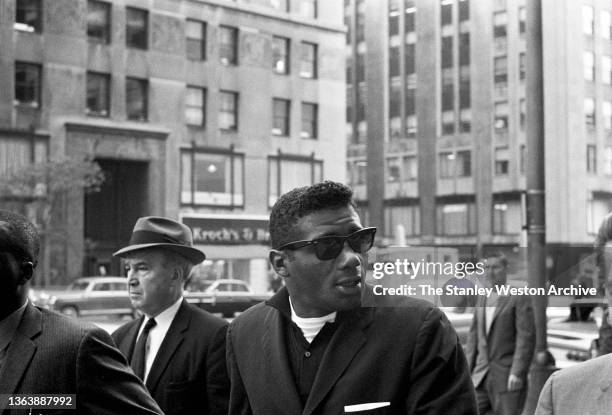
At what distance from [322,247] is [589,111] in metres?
15.3

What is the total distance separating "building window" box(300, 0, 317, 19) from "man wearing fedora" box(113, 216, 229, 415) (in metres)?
24.0

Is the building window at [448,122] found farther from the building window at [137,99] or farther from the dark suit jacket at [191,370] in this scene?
the dark suit jacket at [191,370]

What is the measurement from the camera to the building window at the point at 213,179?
2695 centimetres

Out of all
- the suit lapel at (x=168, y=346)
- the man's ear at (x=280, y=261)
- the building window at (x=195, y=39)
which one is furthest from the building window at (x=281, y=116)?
the man's ear at (x=280, y=261)

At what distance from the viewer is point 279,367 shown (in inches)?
98.5

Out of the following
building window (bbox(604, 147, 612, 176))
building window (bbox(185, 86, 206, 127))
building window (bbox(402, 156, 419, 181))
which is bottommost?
building window (bbox(604, 147, 612, 176))

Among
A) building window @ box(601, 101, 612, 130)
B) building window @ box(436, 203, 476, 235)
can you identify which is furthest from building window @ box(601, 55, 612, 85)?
building window @ box(436, 203, 476, 235)

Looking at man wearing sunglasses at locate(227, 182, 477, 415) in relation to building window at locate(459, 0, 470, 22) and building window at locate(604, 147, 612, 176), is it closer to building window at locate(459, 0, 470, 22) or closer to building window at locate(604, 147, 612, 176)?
building window at locate(604, 147, 612, 176)

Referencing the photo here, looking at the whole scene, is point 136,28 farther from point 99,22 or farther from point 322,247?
point 322,247

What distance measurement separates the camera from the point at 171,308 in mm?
3801

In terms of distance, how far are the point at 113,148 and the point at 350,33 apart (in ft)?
25.6

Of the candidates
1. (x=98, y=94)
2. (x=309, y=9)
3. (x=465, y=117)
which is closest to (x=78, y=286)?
(x=98, y=94)

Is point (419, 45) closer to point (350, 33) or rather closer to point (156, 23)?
point (350, 33)

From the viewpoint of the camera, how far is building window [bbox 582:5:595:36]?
1487cm
